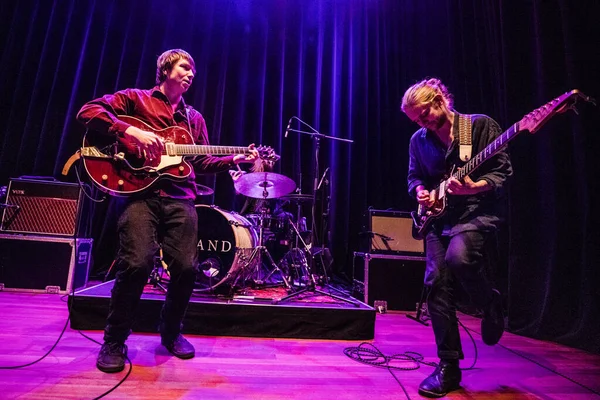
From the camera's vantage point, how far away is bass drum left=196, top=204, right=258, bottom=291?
3.51m

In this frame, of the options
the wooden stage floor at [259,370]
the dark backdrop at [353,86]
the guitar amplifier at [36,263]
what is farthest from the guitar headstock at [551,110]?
the guitar amplifier at [36,263]

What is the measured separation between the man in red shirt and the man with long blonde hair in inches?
50.9

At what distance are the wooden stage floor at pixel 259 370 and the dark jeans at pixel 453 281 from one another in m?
0.31

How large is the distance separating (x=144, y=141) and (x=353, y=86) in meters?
5.08

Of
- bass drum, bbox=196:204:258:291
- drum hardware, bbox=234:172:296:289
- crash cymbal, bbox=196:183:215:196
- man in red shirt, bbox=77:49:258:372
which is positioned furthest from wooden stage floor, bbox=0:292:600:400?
crash cymbal, bbox=196:183:215:196

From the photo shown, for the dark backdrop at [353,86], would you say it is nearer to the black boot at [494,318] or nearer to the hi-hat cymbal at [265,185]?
the black boot at [494,318]

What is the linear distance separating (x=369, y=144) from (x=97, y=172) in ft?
16.1

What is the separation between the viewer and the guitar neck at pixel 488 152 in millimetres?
2023

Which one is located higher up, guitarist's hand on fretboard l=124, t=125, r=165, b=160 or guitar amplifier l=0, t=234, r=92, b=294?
guitarist's hand on fretboard l=124, t=125, r=165, b=160

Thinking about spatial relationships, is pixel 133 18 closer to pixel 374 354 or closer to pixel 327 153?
pixel 327 153

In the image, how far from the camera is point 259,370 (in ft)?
7.81

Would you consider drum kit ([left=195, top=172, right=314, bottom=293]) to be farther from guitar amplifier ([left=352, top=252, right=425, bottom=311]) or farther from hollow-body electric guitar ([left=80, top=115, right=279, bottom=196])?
Answer: hollow-body electric guitar ([left=80, top=115, right=279, bottom=196])

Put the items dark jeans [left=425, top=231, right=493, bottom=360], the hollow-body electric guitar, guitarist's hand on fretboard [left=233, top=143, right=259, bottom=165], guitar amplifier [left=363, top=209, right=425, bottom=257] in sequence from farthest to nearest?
guitar amplifier [left=363, top=209, right=425, bottom=257], guitarist's hand on fretboard [left=233, top=143, right=259, bottom=165], the hollow-body electric guitar, dark jeans [left=425, top=231, right=493, bottom=360]

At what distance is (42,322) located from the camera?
124 inches
